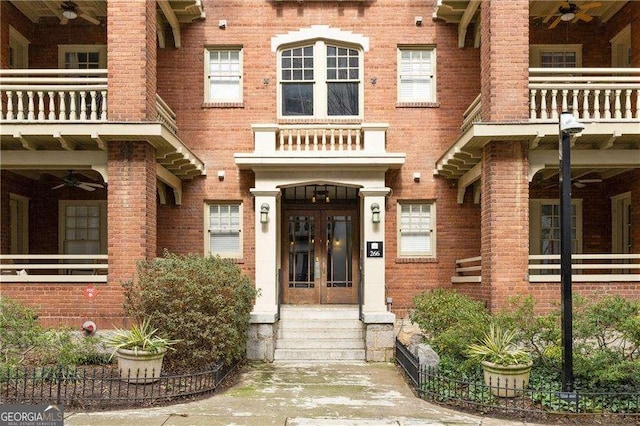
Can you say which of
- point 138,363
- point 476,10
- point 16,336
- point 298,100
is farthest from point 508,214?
point 16,336

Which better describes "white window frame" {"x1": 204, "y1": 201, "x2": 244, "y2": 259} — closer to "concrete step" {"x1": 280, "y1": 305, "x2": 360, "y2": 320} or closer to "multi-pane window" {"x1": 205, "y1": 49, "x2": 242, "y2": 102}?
"concrete step" {"x1": 280, "y1": 305, "x2": 360, "y2": 320}

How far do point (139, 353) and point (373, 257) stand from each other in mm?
6094

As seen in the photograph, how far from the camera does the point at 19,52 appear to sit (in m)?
15.7

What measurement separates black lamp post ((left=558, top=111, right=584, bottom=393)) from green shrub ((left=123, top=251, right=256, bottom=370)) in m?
A: 5.54

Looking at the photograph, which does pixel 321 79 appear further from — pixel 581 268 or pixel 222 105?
pixel 581 268

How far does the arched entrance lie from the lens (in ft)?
53.0

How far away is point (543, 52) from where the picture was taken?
16.0 meters

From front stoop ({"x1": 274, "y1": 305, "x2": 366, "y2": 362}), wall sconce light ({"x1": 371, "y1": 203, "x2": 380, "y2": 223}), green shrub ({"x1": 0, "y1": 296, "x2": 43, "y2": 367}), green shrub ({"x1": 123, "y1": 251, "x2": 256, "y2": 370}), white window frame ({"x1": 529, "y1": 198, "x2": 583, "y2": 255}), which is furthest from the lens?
white window frame ({"x1": 529, "y1": 198, "x2": 583, "y2": 255})

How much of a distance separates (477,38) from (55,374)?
39.8ft

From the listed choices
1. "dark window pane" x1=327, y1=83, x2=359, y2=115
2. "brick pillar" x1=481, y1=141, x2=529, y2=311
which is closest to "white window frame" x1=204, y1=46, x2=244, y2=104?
"dark window pane" x1=327, y1=83, x2=359, y2=115

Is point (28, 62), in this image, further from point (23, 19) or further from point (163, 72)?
point (163, 72)

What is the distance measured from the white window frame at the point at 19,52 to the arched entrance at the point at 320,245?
750 centimetres

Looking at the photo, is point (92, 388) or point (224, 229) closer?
point (92, 388)

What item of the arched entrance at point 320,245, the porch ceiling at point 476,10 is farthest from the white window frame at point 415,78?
the arched entrance at point 320,245
